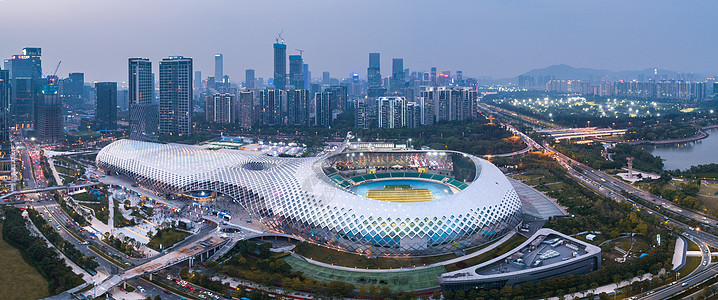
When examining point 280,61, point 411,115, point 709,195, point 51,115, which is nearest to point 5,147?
point 51,115

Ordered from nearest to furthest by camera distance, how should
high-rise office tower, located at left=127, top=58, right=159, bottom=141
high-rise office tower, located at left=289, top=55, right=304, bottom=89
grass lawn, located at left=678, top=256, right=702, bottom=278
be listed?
grass lawn, located at left=678, top=256, right=702, bottom=278 → high-rise office tower, located at left=127, top=58, right=159, bottom=141 → high-rise office tower, located at left=289, top=55, right=304, bottom=89

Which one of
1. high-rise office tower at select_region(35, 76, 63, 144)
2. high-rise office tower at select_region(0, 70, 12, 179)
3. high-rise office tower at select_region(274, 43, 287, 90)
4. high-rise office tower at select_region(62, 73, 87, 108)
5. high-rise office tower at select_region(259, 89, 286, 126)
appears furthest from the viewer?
high-rise office tower at select_region(274, 43, 287, 90)

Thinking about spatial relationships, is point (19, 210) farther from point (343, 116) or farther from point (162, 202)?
point (343, 116)

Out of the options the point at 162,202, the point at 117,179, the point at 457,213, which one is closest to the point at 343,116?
the point at 117,179

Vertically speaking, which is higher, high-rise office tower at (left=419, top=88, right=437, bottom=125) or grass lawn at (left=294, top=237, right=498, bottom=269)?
high-rise office tower at (left=419, top=88, right=437, bottom=125)

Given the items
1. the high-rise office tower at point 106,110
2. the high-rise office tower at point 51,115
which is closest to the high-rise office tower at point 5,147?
the high-rise office tower at point 51,115

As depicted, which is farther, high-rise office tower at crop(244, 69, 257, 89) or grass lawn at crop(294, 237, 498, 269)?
high-rise office tower at crop(244, 69, 257, 89)

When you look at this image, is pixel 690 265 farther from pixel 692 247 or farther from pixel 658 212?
pixel 658 212

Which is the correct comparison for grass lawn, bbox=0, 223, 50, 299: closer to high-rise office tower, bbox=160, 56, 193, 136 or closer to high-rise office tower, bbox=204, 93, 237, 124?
high-rise office tower, bbox=160, 56, 193, 136

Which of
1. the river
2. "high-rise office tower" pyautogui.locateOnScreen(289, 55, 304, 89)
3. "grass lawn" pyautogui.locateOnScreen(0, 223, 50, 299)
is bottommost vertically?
"grass lawn" pyautogui.locateOnScreen(0, 223, 50, 299)

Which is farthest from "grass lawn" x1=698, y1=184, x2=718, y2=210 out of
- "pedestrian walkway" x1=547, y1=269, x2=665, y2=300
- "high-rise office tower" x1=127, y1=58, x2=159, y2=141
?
"high-rise office tower" x1=127, y1=58, x2=159, y2=141
